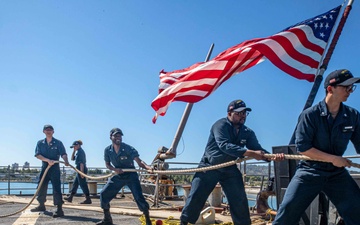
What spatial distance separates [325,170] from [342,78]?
0.89m

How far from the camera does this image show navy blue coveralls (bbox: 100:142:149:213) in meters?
7.07

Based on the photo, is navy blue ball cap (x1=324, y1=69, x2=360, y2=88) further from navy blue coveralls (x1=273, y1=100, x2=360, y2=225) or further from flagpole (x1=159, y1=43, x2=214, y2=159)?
flagpole (x1=159, y1=43, x2=214, y2=159)

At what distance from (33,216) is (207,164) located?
4.98 m

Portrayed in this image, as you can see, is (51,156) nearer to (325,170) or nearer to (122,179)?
(122,179)

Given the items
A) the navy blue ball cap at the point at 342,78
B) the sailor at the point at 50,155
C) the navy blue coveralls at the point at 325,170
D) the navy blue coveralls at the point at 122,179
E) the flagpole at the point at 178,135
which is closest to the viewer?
the navy blue ball cap at the point at 342,78

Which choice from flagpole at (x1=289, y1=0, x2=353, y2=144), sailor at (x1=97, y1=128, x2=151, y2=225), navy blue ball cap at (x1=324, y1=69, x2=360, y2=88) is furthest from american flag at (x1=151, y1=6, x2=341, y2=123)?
navy blue ball cap at (x1=324, y1=69, x2=360, y2=88)

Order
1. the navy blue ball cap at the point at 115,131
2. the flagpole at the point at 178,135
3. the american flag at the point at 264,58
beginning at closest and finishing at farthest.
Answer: the american flag at the point at 264,58 → the navy blue ball cap at the point at 115,131 → the flagpole at the point at 178,135

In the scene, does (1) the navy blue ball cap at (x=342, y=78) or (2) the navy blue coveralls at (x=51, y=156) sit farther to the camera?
(2) the navy blue coveralls at (x=51, y=156)

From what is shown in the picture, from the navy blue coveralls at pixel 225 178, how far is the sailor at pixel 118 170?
1.80 m

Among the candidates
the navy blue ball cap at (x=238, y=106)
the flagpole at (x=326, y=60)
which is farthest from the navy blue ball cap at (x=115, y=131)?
the flagpole at (x=326, y=60)

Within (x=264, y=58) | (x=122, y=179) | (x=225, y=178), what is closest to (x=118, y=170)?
(x=122, y=179)

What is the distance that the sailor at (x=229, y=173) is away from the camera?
527cm

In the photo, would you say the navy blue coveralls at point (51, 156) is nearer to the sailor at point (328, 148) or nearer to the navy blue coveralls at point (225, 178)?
the navy blue coveralls at point (225, 178)

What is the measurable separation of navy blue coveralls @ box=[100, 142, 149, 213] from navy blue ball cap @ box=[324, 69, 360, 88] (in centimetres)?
429
